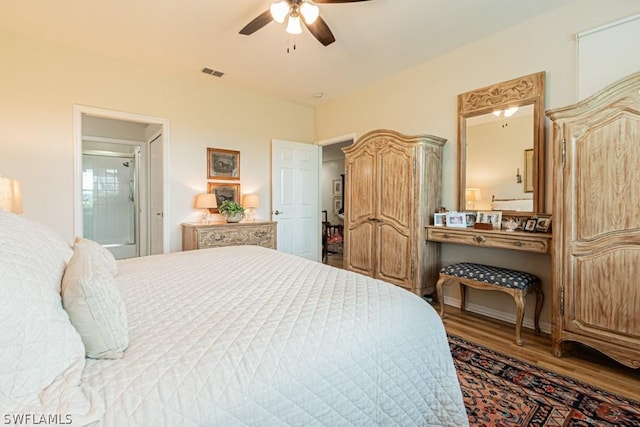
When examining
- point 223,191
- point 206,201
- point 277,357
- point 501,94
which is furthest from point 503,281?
point 223,191

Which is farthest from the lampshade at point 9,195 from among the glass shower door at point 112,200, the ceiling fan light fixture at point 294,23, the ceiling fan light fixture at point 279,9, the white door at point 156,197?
the glass shower door at point 112,200

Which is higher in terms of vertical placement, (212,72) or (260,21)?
(212,72)

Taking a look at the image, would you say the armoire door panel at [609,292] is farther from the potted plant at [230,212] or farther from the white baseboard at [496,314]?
the potted plant at [230,212]

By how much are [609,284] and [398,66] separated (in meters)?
2.95

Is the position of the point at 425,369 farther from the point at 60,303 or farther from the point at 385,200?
the point at 385,200

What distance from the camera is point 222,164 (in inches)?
171

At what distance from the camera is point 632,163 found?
191cm

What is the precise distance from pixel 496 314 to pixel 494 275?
663 millimetres

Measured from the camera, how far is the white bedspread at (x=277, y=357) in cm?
75

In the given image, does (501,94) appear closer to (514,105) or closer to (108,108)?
(514,105)

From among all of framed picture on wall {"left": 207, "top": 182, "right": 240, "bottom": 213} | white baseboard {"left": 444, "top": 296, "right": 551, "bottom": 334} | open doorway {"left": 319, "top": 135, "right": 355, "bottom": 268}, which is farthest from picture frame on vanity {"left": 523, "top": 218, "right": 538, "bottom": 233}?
open doorway {"left": 319, "top": 135, "right": 355, "bottom": 268}

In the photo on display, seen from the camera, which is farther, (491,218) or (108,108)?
(108,108)

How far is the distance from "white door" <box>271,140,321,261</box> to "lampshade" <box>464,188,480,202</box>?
2547 millimetres

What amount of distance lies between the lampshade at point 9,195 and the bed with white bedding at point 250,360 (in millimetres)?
1214
